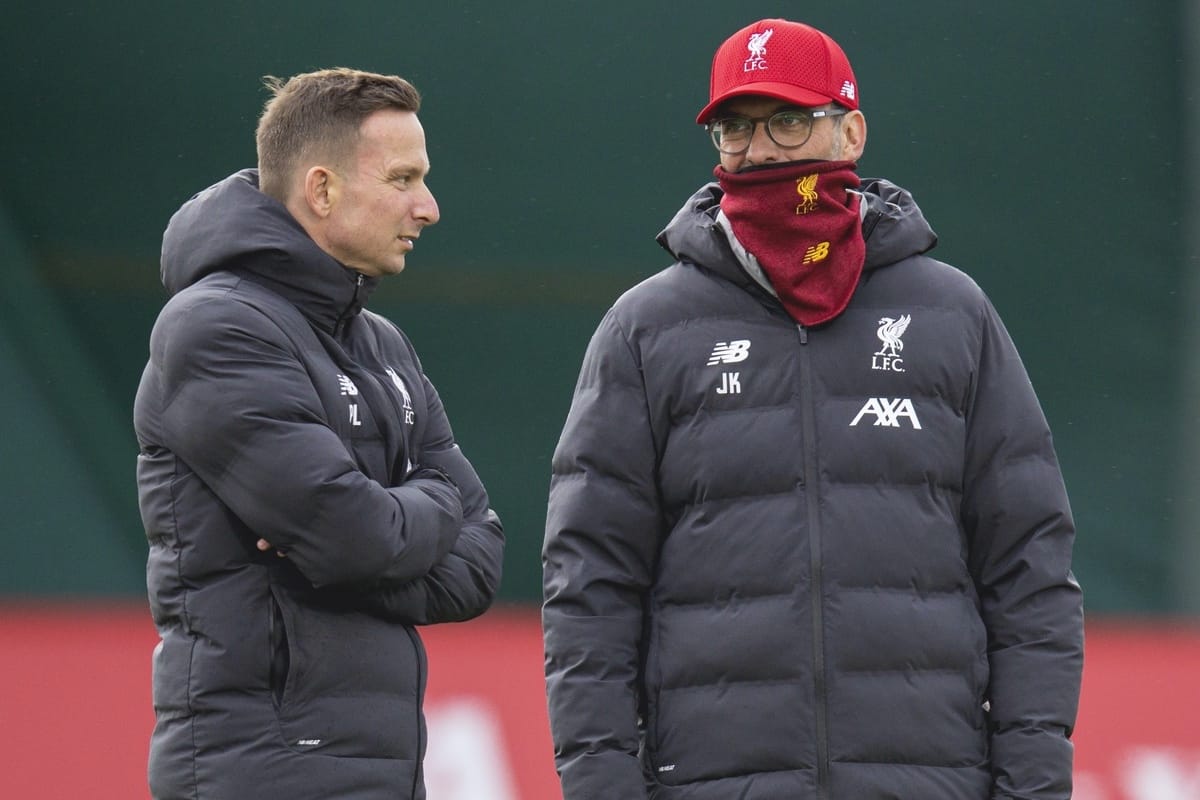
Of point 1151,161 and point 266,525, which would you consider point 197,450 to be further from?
point 1151,161

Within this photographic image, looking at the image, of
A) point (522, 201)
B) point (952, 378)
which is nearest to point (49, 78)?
point (522, 201)

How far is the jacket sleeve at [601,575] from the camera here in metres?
2.49

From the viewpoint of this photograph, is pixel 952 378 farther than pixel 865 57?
No

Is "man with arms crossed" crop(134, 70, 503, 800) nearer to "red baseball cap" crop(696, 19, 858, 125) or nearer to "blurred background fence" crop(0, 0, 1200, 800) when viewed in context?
"red baseball cap" crop(696, 19, 858, 125)

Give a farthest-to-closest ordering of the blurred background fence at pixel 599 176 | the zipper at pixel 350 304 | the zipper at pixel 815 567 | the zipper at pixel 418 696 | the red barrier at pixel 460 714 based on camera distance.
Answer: the blurred background fence at pixel 599 176
the red barrier at pixel 460 714
the zipper at pixel 350 304
the zipper at pixel 418 696
the zipper at pixel 815 567

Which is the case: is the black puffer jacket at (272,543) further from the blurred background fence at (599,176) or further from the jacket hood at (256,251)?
the blurred background fence at (599,176)

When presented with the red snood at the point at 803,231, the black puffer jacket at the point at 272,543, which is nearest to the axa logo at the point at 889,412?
the red snood at the point at 803,231

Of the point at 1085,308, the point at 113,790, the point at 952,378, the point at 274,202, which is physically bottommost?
the point at 113,790

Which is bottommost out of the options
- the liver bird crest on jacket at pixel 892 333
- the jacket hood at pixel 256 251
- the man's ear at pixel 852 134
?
the liver bird crest on jacket at pixel 892 333

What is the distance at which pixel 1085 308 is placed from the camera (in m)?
6.37

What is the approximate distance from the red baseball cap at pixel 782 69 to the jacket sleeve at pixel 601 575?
377 mm

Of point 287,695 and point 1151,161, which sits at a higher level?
point 1151,161

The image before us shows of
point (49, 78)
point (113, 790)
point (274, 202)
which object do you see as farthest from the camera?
point (49, 78)

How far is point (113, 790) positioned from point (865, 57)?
11.0 ft
